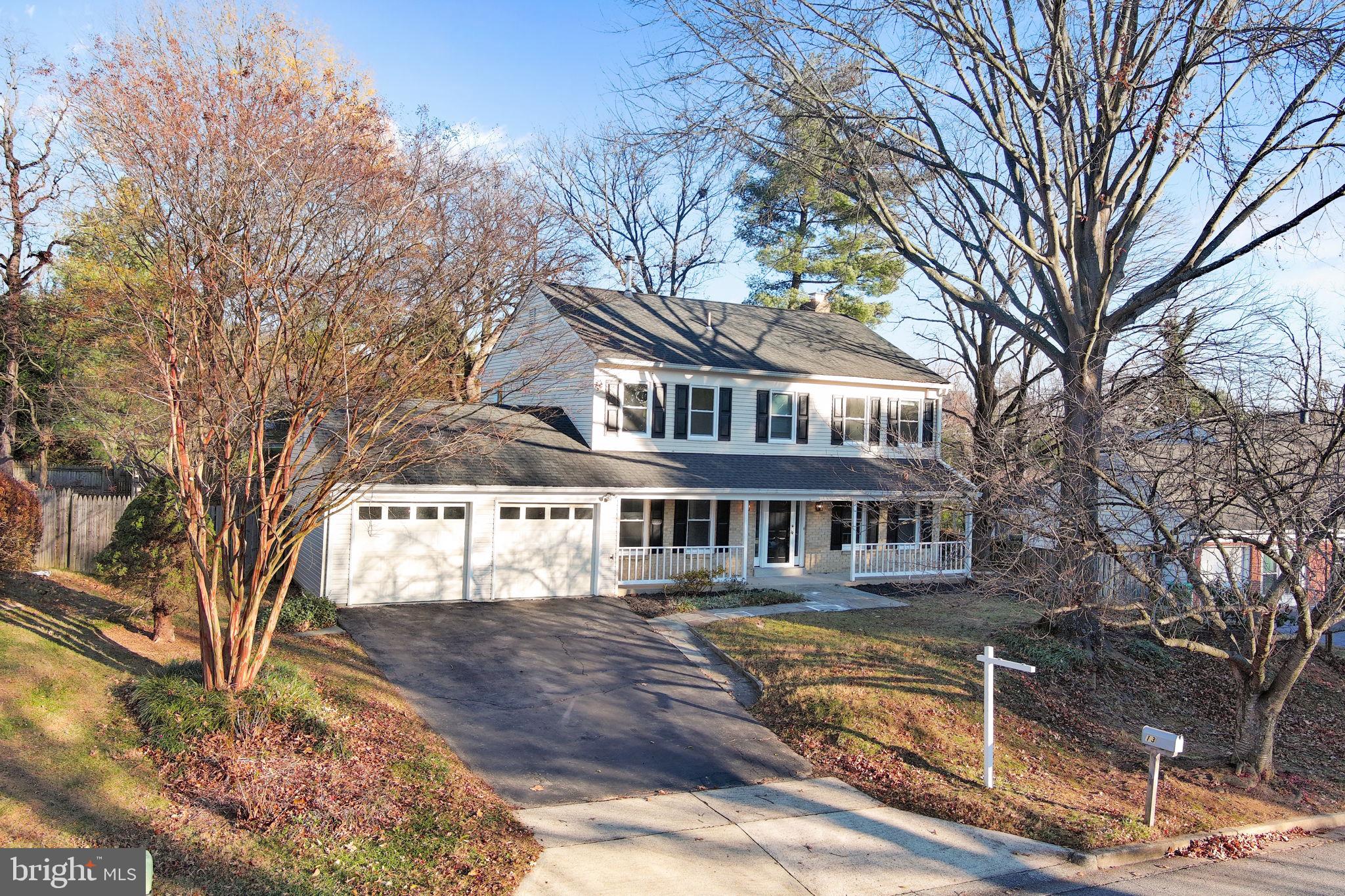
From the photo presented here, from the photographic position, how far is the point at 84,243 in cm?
2169

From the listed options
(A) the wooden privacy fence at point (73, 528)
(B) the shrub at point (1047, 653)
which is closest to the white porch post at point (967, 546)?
(B) the shrub at point (1047, 653)

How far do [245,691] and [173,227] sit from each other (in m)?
4.91

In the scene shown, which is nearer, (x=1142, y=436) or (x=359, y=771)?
(x=359, y=771)

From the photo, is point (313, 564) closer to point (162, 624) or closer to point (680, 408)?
point (162, 624)

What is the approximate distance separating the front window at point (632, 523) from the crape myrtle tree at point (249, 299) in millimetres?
8525

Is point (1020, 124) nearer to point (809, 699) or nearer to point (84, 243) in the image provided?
point (809, 699)

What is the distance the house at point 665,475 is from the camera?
16.1 meters

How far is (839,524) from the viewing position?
22.1 metres

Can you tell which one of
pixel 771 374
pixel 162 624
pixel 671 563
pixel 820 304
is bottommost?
pixel 162 624

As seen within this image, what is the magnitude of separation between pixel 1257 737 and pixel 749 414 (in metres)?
13.0

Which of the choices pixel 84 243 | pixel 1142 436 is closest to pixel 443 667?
pixel 1142 436

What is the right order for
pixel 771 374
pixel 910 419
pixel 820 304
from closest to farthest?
pixel 771 374
pixel 910 419
pixel 820 304

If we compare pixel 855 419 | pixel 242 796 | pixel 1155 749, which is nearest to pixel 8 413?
pixel 242 796

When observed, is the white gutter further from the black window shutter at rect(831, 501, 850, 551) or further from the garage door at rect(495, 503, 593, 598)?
the garage door at rect(495, 503, 593, 598)
